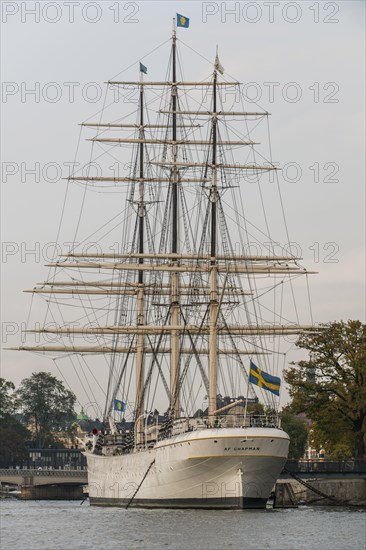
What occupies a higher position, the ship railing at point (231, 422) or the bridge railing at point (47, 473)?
the bridge railing at point (47, 473)

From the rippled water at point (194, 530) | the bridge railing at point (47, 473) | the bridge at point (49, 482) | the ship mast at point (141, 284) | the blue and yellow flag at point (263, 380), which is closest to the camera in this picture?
the rippled water at point (194, 530)

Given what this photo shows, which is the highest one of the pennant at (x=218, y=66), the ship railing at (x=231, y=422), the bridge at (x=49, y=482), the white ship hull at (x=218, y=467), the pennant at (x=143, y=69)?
the pennant at (x=143, y=69)

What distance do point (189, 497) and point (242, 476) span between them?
5800 millimetres

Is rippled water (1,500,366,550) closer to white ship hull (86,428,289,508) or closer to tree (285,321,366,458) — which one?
white ship hull (86,428,289,508)

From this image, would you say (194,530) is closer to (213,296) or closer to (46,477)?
(213,296)

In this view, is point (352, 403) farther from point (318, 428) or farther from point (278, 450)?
point (278, 450)

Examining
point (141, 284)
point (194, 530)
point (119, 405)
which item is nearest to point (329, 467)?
point (119, 405)

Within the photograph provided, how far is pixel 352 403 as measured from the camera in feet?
386

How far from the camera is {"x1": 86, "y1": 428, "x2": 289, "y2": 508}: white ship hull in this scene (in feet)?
309

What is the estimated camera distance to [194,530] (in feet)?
257

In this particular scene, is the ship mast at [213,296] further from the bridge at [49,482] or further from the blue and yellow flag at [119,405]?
the bridge at [49,482]

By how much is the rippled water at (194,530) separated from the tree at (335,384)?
16641 mm

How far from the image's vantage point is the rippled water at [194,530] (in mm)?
70438

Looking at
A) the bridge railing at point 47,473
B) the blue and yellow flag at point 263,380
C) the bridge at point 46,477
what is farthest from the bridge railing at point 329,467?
the bridge railing at point 47,473
